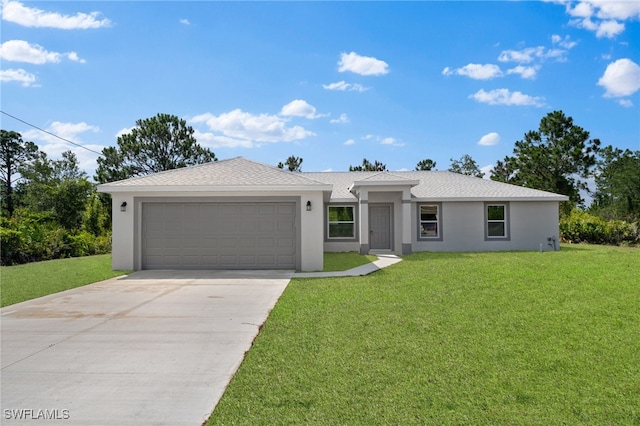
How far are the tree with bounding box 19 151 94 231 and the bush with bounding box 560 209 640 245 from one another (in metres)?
29.5

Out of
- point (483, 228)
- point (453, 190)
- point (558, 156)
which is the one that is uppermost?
point (558, 156)

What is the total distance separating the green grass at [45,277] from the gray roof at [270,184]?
276cm

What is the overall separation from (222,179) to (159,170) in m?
21.8

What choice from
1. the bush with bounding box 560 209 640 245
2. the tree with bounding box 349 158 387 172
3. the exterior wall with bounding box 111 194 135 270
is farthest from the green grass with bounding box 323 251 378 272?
the tree with bounding box 349 158 387 172

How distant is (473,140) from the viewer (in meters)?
29.1

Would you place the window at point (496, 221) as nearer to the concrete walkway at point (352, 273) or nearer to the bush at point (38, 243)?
the concrete walkway at point (352, 273)

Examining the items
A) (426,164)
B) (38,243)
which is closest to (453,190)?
(38,243)

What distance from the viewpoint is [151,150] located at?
32375 millimetres

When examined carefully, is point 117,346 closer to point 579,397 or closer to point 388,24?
point 579,397

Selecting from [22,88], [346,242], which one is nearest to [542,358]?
[346,242]

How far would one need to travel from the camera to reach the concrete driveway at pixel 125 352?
147 inches

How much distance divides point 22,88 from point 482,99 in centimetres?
2101

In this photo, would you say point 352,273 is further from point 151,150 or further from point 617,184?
point 617,184

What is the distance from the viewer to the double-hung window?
19.3 meters
